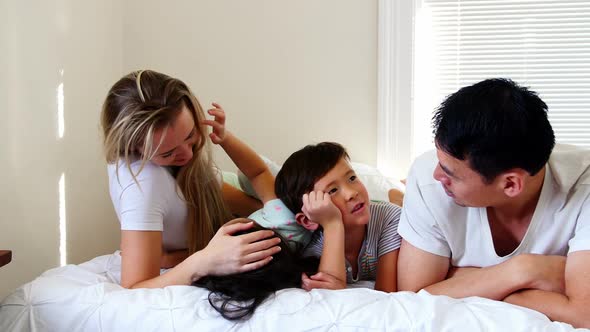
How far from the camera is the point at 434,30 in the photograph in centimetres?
274

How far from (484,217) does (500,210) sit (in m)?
0.04

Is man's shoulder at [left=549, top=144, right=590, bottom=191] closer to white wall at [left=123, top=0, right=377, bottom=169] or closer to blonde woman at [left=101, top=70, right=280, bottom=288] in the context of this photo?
blonde woman at [left=101, top=70, right=280, bottom=288]

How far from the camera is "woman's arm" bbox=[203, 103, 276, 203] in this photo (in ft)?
6.20

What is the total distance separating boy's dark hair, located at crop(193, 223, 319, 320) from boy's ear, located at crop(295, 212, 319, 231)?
13cm

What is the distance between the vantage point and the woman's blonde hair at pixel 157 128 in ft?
5.07

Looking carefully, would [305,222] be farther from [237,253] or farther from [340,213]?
[237,253]

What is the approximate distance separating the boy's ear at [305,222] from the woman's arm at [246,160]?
0.18 metres

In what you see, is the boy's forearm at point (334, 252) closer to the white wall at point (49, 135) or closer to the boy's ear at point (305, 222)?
the boy's ear at point (305, 222)

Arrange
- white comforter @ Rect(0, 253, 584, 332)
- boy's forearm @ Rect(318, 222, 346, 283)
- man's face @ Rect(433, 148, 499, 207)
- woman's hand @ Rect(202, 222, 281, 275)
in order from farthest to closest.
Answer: boy's forearm @ Rect(318, 222, 346, 283) → woman's hand @ Rect(202, 222, 281, 275) → man's face @ Rect(433, 148, 499, 207) → white comforter @ Rect(0, 253, 584, 332)

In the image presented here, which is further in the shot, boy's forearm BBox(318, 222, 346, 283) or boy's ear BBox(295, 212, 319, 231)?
boy's ear BBox(295, 212, 319, 231)

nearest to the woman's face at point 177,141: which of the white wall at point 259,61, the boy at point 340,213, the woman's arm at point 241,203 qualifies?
the boy at point 340,213

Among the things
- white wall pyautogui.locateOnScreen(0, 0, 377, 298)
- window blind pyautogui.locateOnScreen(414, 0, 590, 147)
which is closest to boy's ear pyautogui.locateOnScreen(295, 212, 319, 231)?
white wall pyautogui.locateOnScreen(0, 0, 377, 298)

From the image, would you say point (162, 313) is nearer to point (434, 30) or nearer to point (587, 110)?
point (434, 30)

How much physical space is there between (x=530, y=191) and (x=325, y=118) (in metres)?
1.47
